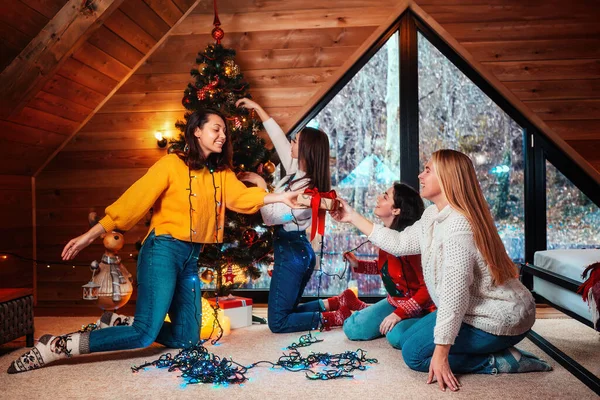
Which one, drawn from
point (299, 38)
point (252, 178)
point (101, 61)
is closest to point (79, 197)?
point (101, 61)

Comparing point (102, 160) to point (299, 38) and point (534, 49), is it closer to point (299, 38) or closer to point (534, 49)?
point (299, 38)

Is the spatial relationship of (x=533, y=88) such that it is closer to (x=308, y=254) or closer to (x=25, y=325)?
(x=308, y=254)

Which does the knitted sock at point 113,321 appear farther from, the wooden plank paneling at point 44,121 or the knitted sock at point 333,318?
the wooden plank paneling at point 44,121

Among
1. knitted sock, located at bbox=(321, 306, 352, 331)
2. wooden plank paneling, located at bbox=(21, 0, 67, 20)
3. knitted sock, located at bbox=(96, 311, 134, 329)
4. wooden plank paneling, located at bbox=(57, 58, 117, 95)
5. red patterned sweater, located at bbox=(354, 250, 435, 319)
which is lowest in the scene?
knitted sock, located at bbox=(321, 306, 352, 331)

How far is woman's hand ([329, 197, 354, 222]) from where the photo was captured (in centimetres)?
321

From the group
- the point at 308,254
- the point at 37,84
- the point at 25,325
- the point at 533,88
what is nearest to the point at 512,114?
the point at 533,88

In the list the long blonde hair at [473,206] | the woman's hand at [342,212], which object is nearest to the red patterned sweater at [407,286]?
the woman's hand at [342,212]

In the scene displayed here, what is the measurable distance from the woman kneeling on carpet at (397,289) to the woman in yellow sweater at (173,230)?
66 centimetres

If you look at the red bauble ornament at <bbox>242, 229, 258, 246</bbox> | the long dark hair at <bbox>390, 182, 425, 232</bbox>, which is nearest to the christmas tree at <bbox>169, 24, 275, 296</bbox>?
the red bauble ornament at <bbox>242, 229, 258, 246</bbox>

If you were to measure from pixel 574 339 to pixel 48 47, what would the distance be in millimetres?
3566

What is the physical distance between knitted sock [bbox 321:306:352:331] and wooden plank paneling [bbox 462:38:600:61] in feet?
7.44

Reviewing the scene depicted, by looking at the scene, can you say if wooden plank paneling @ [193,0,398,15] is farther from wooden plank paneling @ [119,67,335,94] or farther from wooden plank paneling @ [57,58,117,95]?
wooden plank paneling @ [57,58,117,95]

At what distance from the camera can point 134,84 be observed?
4.96 meters

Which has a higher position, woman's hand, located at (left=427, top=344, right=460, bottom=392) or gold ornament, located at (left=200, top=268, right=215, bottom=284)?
gold ornament, located at (left=200, top=268, right=215, bottom=284)
